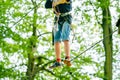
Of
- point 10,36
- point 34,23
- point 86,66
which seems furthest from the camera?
point 86,66

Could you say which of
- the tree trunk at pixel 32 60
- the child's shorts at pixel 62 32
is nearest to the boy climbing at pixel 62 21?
the child's shorts at pixel 62 32

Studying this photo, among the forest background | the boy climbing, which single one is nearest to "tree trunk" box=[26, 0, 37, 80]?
the forest background

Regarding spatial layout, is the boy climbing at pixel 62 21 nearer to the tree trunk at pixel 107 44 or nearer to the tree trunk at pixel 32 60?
the tree trunk at pixel 107 44

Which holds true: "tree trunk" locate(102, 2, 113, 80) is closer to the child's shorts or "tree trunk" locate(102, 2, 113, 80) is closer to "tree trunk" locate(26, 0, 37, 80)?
"tree trunk" locate(26, 0, 37, 80)

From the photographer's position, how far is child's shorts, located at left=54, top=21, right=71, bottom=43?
668 centimetres

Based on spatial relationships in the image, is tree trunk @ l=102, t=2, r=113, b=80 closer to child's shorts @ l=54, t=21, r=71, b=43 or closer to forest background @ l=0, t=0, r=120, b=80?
forest background @ l=0, t=0, r=120, b=80

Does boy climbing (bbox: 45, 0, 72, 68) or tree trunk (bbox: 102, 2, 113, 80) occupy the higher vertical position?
boy climbing (bbox: 45, 0, 72, 68)

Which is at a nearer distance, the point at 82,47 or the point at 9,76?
the point at 9,76

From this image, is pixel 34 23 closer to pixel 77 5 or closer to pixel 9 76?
pixel 77 5

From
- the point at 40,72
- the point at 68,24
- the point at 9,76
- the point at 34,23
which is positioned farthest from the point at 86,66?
the point at 68,24

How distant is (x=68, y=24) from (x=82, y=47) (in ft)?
49.5

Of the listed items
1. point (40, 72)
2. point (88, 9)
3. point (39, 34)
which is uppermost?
point (88, 9)

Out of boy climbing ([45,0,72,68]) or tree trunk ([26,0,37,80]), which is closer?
boy climbing ([45,0,72,68])

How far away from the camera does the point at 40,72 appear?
21.2 metres
